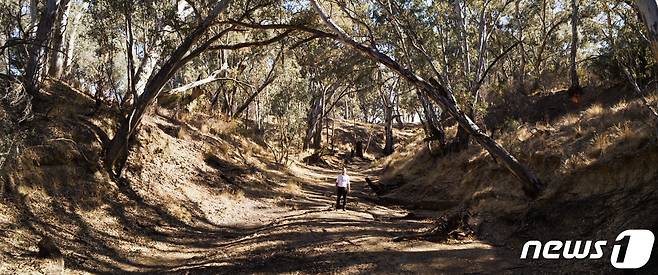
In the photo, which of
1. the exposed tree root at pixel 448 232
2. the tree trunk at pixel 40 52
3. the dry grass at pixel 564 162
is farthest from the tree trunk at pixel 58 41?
the dry grass at pixel 564 162

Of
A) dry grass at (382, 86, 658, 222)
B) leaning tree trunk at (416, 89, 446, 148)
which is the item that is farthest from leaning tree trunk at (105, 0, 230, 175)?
leaning tree trunk at (416, 89, 446, 148)

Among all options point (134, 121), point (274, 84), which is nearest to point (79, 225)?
point (134, 121)

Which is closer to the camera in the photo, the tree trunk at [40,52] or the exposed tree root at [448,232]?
the exposed tree root at [448,232]

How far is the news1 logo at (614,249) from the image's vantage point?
5930mm

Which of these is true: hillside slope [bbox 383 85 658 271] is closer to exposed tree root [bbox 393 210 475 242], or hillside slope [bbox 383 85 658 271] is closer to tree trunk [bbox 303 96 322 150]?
exposed tree root [bbox 393 210 475 242]

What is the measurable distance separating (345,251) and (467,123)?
14.4 ft

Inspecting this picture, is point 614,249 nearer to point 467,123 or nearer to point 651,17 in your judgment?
point 651,17

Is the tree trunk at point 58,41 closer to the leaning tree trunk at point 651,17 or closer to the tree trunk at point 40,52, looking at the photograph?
the tree trunk at point 40,52

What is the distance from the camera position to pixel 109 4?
45.2 ft

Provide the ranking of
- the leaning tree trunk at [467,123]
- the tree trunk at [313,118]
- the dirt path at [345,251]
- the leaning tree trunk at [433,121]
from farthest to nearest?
the tree trunk at [313,118] < the leaning tree trunk at [433,121] < the leaning tree trunk at [467,123] < the dirt path at [345,251]

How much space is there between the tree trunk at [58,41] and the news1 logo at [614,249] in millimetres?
12124

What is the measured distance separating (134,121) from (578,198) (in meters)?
10.4

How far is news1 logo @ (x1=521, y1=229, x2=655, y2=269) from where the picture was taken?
19.5 feet

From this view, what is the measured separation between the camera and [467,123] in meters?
10.9
